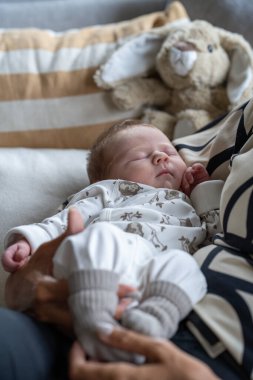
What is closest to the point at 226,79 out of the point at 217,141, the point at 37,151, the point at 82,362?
the point at 217,141

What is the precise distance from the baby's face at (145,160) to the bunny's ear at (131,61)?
376 mm

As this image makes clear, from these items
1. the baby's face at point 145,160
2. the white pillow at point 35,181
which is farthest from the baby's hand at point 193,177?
the white pillow at point 35,181

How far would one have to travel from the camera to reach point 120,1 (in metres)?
1.71

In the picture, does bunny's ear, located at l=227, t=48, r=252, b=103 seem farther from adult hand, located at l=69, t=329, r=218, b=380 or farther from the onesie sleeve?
adult hand, located at l=69, t=329, r=218, b=380

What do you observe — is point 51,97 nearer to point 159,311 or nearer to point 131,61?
point 131,61

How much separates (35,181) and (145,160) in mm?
335

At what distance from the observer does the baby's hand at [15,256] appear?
0.85m

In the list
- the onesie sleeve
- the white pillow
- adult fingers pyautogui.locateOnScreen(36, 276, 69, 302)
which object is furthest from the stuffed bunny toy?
adult fingers pyautogui.locateOnScreen(36, 276, 69, 302)

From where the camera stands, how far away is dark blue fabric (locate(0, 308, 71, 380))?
0.66m

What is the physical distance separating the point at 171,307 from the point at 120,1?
50.6 inches

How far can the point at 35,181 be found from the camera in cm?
128

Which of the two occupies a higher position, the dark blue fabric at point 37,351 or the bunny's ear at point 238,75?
the bunny's ear at point 238,75

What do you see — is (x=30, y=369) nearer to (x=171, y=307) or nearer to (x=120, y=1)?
(x=171, y=307)

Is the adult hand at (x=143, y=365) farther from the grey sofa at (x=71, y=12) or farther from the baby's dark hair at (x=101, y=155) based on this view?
the grey sofa at (x=71, y=12)
